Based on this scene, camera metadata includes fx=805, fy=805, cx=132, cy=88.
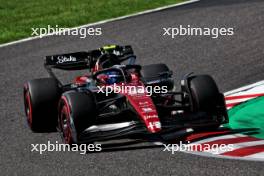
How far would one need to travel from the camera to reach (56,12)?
2111 centimetres

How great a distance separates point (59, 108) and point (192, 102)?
179cm

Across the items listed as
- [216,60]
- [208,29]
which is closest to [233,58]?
[216,60]

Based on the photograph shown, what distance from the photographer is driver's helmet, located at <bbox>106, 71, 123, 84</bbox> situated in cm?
1129

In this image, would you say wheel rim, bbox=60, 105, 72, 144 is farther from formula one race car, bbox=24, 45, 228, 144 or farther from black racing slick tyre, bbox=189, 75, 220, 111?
black racing slick tyre, bbox=189, 75, 220, 111

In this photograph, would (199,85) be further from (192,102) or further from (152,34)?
(152,34)

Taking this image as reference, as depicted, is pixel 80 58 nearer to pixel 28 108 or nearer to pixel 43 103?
pixel 28 108

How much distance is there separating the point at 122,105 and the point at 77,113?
2.93 feet

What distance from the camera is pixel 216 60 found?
51.2 ft

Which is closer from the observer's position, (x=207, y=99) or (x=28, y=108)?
(x=207, y=99)

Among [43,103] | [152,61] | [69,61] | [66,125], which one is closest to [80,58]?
[69,61]

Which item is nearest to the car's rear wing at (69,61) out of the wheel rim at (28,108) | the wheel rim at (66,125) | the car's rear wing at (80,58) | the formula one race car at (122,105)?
the car's rear wing at (80,58)

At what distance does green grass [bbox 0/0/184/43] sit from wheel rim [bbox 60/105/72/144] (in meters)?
8.21

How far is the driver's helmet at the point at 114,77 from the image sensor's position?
Answer: 1129 centimetres

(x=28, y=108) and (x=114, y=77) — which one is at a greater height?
(x=114, y=77)
